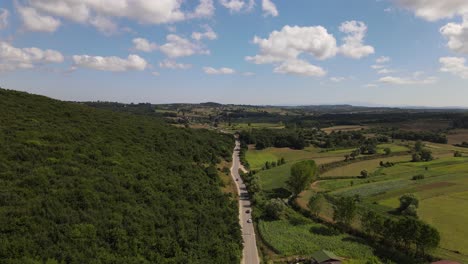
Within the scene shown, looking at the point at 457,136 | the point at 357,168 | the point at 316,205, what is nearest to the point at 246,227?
the point at 316,205

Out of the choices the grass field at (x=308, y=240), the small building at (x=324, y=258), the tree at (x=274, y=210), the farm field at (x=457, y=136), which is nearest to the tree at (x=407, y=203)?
the grass field at (x=308, y=240)

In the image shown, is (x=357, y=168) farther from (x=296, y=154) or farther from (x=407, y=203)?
(x=407, y=203)

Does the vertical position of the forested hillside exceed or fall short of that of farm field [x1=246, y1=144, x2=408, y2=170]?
it exceeds it

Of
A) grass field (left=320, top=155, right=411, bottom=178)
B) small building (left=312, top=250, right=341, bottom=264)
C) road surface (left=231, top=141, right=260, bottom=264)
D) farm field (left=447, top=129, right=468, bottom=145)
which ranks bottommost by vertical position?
road surface (left=231, top=141, right=260, bottom=264)

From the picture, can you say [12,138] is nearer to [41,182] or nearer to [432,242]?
[41,182]

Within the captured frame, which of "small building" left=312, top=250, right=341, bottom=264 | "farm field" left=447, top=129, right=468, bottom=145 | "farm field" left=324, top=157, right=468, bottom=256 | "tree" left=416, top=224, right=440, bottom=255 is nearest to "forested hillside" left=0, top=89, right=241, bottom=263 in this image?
"small building" left=312, top=250, right=341, bottom=264

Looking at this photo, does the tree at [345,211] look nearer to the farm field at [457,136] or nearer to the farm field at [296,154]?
the farm field at [296,154]

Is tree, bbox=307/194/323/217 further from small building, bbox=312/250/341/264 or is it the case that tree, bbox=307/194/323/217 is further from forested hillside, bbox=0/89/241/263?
small building, bbox=312/250/341/264
